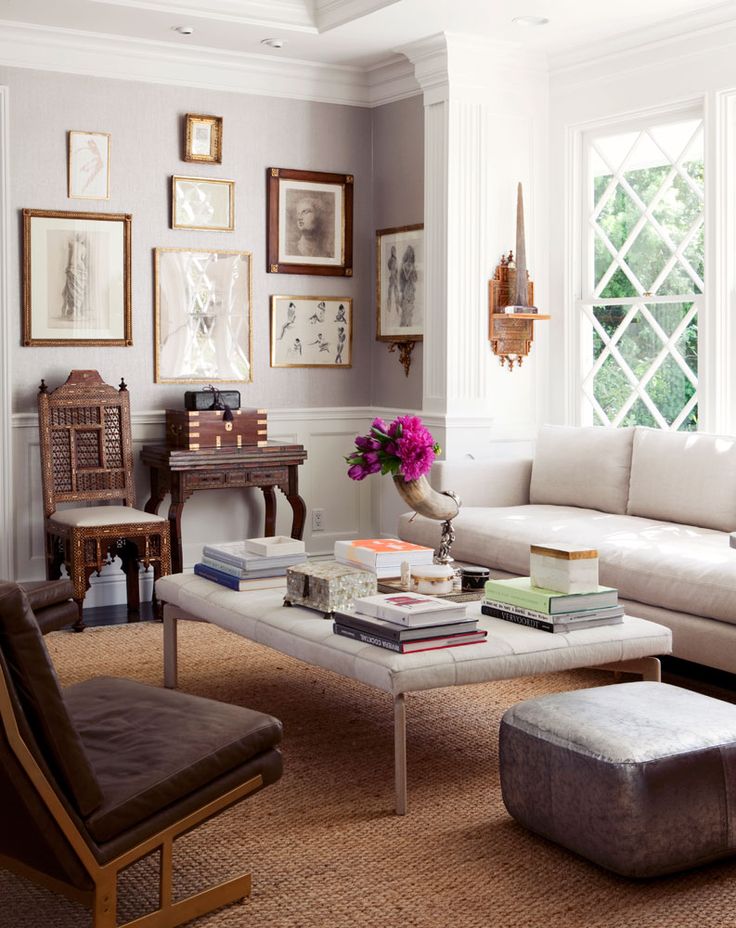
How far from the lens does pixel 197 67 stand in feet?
19.2

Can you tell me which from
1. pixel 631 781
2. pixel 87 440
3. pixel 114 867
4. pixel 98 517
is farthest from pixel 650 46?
pixel 114 867

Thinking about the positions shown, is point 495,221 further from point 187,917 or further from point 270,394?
point 187,917

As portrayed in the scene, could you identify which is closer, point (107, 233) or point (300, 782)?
point (300, 782)

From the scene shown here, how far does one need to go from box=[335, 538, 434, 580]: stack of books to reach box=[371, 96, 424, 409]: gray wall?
96.4 inches

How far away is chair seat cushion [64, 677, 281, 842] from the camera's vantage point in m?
2.21

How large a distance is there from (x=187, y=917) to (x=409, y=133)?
463cm

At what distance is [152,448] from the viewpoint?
5.65 metres

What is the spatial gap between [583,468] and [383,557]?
192 cm

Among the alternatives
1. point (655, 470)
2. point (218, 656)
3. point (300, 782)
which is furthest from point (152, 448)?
point (300, 782)

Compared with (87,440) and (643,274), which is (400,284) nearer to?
(643,274)

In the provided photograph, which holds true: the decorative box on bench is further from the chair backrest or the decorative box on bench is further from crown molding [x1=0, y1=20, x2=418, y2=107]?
crown molding [x1=0, y1=20, x2=418, y2=107]

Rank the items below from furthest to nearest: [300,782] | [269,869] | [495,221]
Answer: [495,221], [300,782], [269,869]

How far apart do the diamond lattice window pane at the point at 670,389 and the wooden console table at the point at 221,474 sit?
1741 millimetres

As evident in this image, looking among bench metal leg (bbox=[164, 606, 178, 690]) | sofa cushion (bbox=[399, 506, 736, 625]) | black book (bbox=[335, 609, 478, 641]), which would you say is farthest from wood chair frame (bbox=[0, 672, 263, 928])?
sofa cushion (bbox=[399, 506, 736, 625])
